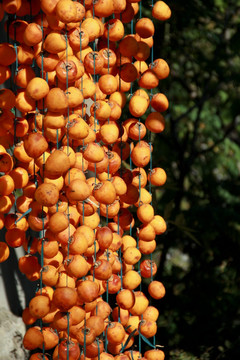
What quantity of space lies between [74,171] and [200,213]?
1515mm

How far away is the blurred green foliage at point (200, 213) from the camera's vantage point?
7.66ft

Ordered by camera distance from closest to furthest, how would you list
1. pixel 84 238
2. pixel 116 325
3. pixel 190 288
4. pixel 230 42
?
pixel 84 238 → pixel 116 325 → pixel 190 288 → pixel 230 42

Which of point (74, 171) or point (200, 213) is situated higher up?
point (74, 171)

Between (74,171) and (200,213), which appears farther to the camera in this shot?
(200,213)

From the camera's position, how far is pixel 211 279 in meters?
2.69

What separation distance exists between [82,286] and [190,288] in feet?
5.08

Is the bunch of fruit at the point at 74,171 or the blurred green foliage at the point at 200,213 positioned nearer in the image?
the bunch of fruit at the point at 74,171

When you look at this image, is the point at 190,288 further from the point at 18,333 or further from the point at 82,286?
the point at 82,286

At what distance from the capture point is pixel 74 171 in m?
1.21

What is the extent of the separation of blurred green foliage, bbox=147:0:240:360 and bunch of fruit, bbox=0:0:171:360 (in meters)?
0.75

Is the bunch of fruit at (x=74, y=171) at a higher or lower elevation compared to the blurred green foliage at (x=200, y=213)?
higher

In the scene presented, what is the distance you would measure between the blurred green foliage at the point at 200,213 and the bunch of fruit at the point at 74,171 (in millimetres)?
754

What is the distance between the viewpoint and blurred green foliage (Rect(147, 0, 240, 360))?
2336 millimetres

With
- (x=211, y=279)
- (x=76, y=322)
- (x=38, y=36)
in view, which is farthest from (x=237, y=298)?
(x=38, y=36)
